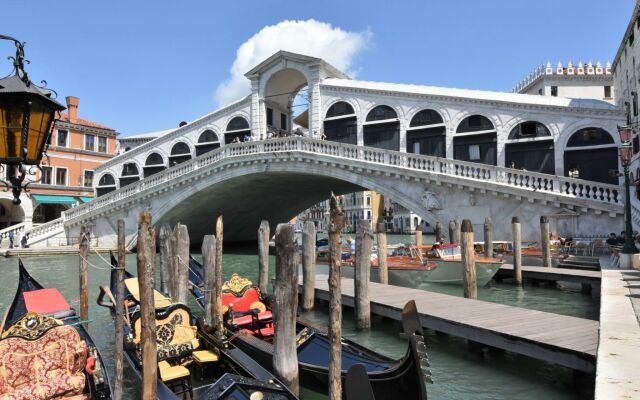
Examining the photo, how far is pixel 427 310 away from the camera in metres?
5.70

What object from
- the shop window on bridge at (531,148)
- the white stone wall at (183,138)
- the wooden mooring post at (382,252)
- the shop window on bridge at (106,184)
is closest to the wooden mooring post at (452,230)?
the shop window on bridge at (531,148)

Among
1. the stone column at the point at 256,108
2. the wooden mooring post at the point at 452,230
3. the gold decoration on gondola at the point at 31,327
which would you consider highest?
the stone column at the point at 256,108

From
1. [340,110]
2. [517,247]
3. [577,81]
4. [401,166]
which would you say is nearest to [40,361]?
[517,247]

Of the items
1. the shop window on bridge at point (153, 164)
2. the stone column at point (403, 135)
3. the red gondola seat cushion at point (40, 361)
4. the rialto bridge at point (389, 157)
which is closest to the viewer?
the red gondola seat cushion at point (40, 361)

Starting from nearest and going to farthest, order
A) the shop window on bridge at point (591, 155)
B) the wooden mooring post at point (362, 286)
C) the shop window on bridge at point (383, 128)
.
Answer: the wooden mooring post at point (362, 286) < the shop window on bridge at point (591, 155) < the shop window on bridge at point (383, 128)

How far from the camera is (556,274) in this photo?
8516 millimetres

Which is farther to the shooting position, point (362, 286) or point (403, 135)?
point (403, 135)

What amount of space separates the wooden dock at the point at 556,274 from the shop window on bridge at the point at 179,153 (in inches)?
547

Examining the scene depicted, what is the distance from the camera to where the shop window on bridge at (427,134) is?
14.6 m

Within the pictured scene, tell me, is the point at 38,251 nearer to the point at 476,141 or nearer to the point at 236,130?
the point at 236,130

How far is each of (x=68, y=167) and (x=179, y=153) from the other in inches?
230

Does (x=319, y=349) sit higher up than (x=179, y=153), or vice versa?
(x=179, y=153)

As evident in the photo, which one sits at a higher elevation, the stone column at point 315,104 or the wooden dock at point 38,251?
the stone column at point 315,104

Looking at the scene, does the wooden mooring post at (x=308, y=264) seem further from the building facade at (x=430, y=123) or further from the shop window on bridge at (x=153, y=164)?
the shop window on bridge at (x=153, y=164)
